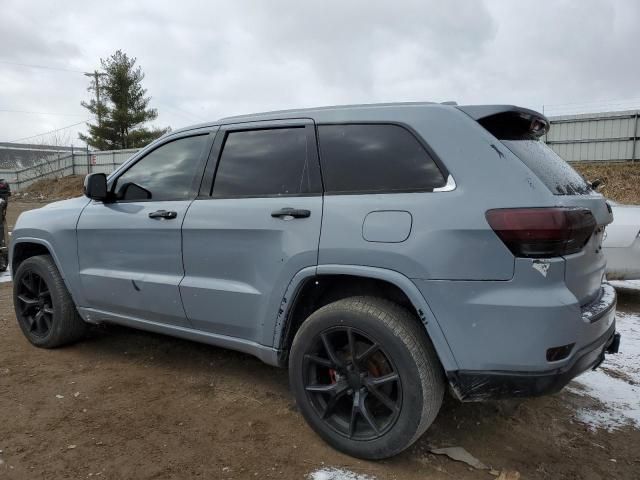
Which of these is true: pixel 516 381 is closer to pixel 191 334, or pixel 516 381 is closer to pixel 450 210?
pixel 450 210

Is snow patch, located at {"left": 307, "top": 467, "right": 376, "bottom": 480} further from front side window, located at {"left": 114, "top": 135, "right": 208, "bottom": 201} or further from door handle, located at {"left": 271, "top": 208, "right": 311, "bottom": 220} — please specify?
front side window, located at {"left": 114, "top": 135, "right": 208, "bottom": 201}

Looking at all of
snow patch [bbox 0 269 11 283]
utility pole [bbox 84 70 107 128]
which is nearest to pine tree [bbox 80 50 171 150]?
utility pole [bbox 84 70 107 128]

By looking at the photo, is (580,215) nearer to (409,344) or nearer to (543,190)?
(543,190)

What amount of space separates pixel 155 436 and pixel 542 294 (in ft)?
7.18

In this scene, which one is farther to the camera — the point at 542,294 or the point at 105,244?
the point at 105,244

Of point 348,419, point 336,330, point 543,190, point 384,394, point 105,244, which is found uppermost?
point 543,190

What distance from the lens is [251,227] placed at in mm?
2848

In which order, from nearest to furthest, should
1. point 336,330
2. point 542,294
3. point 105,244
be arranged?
point 542,294
point 336,330
point 105,244

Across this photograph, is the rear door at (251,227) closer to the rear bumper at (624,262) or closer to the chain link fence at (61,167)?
the rear bumper at (624,262)

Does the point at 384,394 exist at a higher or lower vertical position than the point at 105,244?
lower

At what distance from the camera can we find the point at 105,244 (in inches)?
143

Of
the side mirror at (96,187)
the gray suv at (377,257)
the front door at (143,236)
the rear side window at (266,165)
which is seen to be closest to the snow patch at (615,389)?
the gray suv at (377,257)

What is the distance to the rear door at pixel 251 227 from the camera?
272 centimetres

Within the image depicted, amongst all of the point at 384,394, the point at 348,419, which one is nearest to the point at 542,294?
the point at 384,394
